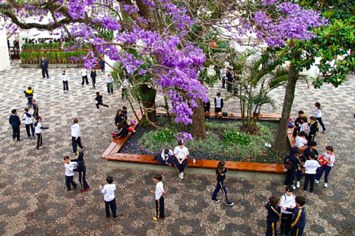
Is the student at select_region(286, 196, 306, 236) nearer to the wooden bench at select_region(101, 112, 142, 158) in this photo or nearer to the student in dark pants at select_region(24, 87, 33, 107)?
the wooden bench at select_region(101, 112, 142, 158)

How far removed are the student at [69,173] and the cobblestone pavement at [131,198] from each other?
20 centimetres

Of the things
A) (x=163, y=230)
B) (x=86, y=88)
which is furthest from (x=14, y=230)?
(x=86, y=88)

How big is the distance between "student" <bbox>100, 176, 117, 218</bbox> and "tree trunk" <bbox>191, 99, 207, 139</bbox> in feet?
12.9

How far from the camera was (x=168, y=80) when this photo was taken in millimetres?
7293

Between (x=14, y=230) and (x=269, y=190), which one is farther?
(x=269, y=190)

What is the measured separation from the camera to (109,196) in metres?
7.35

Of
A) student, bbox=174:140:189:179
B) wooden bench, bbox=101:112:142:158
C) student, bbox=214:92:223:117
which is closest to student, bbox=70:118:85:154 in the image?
wooden bench, bbox=101:112:142:158

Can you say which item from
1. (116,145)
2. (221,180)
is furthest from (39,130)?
(221,180)

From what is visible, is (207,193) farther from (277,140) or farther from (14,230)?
A: (14,230)

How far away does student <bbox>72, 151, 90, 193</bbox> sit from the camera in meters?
8.40

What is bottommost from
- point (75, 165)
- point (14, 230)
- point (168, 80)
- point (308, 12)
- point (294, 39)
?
point (14, 230)

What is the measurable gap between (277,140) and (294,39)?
11.2ft

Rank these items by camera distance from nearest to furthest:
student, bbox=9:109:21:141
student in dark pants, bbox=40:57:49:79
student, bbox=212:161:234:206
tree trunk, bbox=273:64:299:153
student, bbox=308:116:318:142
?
student, bbox=212:161:234:206, tree trunk, bbox=273:64:299:153, student, bbox=308:116:318:142, student, bbox=9:109:21:141, student in dark pants, bbox=40:57:49:79

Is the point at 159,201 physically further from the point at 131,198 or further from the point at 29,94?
the point at 29,94
